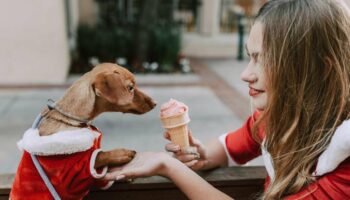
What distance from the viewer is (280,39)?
1375 millimetres

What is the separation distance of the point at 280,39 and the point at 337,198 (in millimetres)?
513

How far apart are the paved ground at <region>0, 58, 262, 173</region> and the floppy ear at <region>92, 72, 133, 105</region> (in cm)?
299

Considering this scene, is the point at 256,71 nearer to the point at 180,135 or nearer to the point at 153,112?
the point at 180,135

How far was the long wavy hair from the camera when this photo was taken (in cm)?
135

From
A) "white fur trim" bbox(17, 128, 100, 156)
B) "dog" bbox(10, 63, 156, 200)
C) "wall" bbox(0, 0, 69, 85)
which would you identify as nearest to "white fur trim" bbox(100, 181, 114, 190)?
"dog" bbox(10, 63, 156, 200)

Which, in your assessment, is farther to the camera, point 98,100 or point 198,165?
point 198,165

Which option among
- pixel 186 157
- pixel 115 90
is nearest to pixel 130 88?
pixel 115 90

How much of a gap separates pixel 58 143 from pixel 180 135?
18.6 inches

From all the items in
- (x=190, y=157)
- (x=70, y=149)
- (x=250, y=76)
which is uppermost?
(x=250, y=76)

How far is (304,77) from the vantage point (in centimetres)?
138

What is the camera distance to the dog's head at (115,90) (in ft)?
5.31

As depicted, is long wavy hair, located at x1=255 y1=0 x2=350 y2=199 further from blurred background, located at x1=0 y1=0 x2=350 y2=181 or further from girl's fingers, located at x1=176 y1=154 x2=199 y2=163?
blurred background, located at x1=0 y1=0 x2=350 y2=181

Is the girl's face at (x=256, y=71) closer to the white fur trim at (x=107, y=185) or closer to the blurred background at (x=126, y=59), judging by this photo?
the white fur trim at (x=107, y=185)

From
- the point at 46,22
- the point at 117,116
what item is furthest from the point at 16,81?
the point at 117,116
